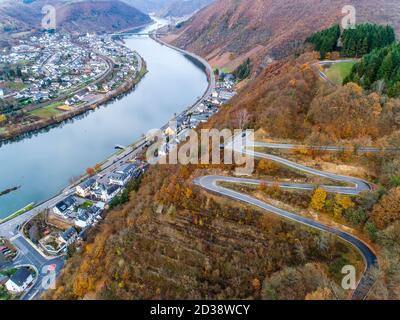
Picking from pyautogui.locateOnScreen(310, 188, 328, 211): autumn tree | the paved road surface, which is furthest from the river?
pyautogui.locateOnScreen(310, 188, 328, 211): autumn tree

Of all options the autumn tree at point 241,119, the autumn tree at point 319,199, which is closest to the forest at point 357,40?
the autumn tree at point 241,119

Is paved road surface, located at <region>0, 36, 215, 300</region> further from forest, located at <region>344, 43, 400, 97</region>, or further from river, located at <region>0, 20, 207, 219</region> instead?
forest, located at <region>344, 43, 400, 97</region>

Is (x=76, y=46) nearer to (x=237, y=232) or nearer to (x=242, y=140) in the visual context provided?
(x=242, y=140)

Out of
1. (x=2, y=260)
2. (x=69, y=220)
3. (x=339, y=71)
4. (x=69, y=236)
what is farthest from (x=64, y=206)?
(x=339, y=71)

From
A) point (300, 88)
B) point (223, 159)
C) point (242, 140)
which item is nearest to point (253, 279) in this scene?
point (223, 159)

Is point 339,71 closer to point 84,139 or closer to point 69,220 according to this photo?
point 69,220

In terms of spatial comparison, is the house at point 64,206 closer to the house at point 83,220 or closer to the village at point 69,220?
the village at point 69,220
